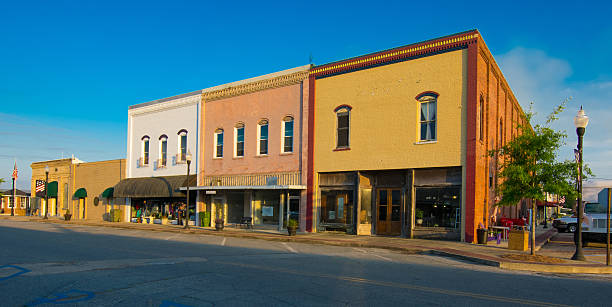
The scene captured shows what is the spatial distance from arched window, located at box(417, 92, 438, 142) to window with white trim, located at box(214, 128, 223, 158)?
45.2 feet

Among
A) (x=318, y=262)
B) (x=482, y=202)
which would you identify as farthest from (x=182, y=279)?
(x=482, y=202)

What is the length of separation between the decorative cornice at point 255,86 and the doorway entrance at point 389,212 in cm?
800

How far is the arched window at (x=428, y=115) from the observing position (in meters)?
21.0

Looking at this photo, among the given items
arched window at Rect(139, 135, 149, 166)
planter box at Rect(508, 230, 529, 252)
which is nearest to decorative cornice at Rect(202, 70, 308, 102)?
arched window at Rect(139, 135, 149, 166)

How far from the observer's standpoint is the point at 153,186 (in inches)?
1265

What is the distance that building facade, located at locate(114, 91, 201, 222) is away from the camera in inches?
1236

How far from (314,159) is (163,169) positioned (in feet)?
45.5

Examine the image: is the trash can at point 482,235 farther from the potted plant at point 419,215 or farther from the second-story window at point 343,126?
the second-story window at point 343,126

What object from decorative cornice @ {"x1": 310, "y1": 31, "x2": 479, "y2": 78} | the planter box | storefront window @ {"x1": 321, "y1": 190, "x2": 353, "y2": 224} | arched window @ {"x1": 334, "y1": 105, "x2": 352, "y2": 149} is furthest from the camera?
arched window @ {"x1": 334, "y1": 105, "x2": 352, "y2": 149}

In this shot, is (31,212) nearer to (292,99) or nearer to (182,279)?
(292,99)

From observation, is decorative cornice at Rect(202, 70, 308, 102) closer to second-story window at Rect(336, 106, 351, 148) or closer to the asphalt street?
second-story window at Rect(336, 106, 351, 148)

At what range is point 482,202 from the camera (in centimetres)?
2098

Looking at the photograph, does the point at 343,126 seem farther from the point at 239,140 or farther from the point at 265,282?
the point at 265,282

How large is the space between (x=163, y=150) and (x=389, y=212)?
61.5ft
